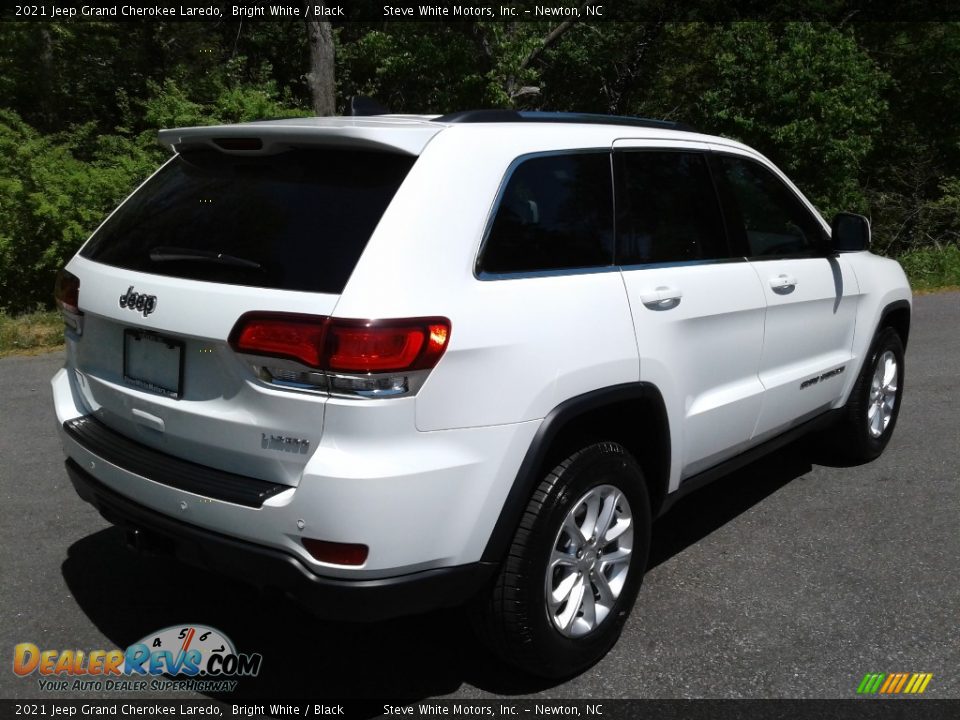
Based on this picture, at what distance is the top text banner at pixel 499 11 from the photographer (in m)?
21.4

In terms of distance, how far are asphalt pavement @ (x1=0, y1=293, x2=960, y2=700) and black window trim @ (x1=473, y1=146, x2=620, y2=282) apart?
4.15ft

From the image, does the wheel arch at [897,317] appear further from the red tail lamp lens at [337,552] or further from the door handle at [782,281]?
the red tail lamp lens at [337,552]

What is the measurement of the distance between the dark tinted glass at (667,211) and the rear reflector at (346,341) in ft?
3.40

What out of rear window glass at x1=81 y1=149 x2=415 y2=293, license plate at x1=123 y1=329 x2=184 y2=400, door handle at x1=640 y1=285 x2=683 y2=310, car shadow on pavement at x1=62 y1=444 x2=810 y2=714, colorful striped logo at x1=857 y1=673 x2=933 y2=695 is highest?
rear window glass at x1=81 y1=149 x2=415 y2=293

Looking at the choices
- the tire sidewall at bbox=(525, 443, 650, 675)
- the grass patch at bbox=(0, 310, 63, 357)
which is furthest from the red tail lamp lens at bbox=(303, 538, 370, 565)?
the grass patch at bbox=(0, 310, 63, 357)

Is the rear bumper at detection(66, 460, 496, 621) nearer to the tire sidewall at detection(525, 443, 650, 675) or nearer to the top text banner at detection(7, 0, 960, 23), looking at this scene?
the tire sidewall at detection(525, 443, 650, 675)

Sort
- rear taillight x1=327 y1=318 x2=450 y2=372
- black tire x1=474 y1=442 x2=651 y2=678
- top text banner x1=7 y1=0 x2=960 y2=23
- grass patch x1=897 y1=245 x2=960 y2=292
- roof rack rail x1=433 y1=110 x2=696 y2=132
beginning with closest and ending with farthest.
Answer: rear taillight x1=327 y1=318 x2=450 y2=372 < black tire x1=474 y1=442 x2=651 y2=678 < roof rack rail x1=433 y1=110 x2=696 y2=132 < grass patch x1=897 y1=245 x2=960 y2=292 < top text banner x1=7 y1=0 x2=960 y2=23

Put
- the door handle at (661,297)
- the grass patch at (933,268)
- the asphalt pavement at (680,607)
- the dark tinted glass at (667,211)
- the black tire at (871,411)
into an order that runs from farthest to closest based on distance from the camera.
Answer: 1. the grass patch at (933,268)
2. the black tire at (871,411)
3. the dark tinted glass at (667,211)
4. the door handle at (661,297)
5. the asphalt pavement at (680,607)

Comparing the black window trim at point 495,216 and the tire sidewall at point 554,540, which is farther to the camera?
the tire sidewall at point 554,540

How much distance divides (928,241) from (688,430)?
59.3 ft

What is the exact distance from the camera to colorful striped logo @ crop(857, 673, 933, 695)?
10.4 feet

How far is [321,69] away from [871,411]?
466 inches

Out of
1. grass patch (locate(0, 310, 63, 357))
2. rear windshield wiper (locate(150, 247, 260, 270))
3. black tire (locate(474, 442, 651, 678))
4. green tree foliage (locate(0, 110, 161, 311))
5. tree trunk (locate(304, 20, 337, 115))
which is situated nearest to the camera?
rear windshield wiper (locate(150, 247, 260, 270))
